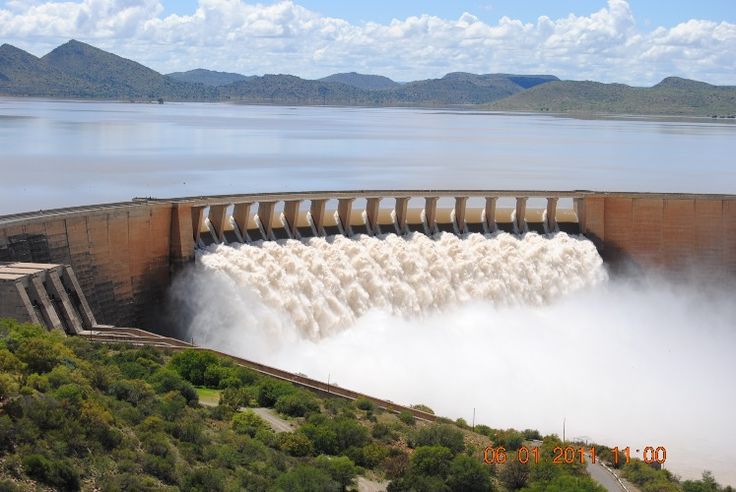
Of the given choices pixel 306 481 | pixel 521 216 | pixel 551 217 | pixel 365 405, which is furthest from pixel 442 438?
pixel 551 217

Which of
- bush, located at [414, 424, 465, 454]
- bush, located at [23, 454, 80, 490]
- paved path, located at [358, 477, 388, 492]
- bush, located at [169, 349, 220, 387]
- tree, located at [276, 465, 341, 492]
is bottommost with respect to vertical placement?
paved path, located at [358, 477, 388, 492]

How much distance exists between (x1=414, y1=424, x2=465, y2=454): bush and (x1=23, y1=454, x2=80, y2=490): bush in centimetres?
837

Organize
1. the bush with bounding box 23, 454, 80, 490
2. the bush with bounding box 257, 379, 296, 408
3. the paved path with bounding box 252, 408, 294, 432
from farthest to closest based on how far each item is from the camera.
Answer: the bush with bounding box 257, 379, 296, 408 < the paved path with bounding box 252, 408, 294, 432 < the bush with bounding box 23, 454, 80, 490

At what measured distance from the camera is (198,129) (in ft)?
382

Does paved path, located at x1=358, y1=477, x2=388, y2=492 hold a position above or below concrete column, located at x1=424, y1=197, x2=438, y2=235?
below

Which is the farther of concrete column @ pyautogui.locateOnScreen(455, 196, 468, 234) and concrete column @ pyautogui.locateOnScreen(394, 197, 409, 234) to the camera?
concrete column @ pyautogui.locateOnScreen(455, 196, 468, 234)

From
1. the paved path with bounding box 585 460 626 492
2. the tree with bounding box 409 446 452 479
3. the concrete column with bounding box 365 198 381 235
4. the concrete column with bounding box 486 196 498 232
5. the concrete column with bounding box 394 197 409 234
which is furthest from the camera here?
the concrete column with bounding box 486 196 498 232

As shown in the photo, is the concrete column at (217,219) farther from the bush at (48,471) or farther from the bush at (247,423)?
the bush at (48,471)

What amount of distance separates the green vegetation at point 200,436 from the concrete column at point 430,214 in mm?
14652

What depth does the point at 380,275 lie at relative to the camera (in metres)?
35.9

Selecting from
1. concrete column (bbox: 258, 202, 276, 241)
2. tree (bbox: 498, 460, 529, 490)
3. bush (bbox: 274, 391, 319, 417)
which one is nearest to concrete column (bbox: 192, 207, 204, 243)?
concrete column (bbox: 258, 202, 276, 241)

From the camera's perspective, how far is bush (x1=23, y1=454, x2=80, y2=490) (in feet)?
50.5

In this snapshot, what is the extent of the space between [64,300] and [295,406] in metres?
6.43

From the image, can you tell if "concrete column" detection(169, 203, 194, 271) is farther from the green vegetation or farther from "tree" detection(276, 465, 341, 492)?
"tree" detection(276, 465, 341, 492)
